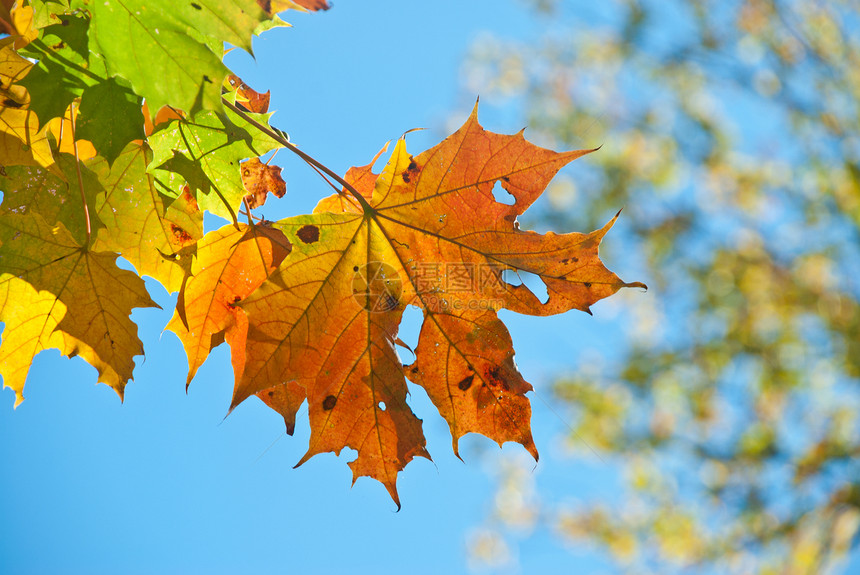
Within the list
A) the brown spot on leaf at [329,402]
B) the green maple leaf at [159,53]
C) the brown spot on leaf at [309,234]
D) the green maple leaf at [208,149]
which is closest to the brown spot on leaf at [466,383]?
the brown spot on leaf at [329,402]

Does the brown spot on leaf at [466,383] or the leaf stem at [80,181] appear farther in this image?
the brown spot on leaf at [466,383]

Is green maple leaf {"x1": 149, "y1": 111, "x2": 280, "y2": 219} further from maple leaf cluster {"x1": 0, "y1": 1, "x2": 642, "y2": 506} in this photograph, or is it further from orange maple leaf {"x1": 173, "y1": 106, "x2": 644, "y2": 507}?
orange maple leaf {"x1": 173, "y1": 106, "x2": 644, "y2": 507}

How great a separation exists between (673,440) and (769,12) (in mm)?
4438

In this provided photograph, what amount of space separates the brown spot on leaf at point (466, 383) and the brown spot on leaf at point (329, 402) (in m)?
0.20

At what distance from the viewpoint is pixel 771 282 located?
20.3ft

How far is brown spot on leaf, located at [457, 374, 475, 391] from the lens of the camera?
38.1 inches

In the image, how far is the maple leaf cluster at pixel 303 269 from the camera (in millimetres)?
893

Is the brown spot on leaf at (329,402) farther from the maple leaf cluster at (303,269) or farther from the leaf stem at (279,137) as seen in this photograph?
the leaf stem at (279,137)

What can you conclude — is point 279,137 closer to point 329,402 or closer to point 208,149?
point 208,149

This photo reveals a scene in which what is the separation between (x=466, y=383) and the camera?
970 mm

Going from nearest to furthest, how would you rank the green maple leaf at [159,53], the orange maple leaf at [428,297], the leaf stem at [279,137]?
1. the green maple leaf at [159,53]
2. the leaf stem at [279,137]
3. the orange maple leaf at [428,297]

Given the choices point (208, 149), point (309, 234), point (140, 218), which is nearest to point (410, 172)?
point (309, 234)

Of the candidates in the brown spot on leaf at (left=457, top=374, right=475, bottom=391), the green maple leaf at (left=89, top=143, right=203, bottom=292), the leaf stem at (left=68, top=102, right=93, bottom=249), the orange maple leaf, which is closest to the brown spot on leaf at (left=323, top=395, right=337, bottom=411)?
the orange maple leaf

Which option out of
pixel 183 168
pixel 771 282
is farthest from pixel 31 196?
pixel 771 282
